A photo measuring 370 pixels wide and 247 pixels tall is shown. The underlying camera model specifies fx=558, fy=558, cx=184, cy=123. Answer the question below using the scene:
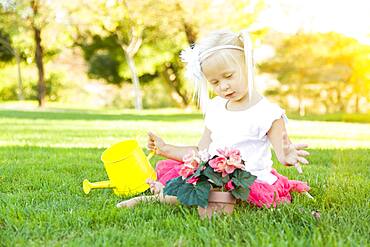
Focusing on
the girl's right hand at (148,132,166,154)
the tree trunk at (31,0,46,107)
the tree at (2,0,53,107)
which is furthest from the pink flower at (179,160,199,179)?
the tree trunk at (31,0,46,107)

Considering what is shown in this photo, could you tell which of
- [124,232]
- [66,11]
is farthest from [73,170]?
[66,11]

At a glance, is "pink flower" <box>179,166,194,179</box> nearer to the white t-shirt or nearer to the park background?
the park background

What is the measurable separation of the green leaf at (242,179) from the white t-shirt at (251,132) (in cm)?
38

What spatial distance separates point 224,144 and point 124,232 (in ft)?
3.00

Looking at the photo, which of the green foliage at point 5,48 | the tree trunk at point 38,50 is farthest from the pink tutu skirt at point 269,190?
the green foliage at point 5,48

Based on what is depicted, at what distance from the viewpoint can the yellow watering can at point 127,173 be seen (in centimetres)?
297

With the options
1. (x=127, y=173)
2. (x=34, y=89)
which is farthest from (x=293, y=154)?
(x=34, y=89)

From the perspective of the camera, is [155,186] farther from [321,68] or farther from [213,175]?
[321,68]

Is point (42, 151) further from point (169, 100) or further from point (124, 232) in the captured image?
point (169, 100)

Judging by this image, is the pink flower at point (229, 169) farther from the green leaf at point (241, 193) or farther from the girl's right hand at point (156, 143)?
the girl's right hand at point (156, 143)

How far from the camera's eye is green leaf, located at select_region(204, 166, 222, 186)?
7.53ft

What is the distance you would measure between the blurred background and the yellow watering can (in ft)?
39.8

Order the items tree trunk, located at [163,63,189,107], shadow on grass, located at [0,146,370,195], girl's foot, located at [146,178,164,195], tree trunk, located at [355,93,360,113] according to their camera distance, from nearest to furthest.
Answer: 1. girl's foot, located at [146,178,164,195]
2. shadow on grass, located at [0,146,370,195]
3. tree trunk, located at [355,93,360,113]
4. tree trunk, located at [163,63,189,107]

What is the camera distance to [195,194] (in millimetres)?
2305
